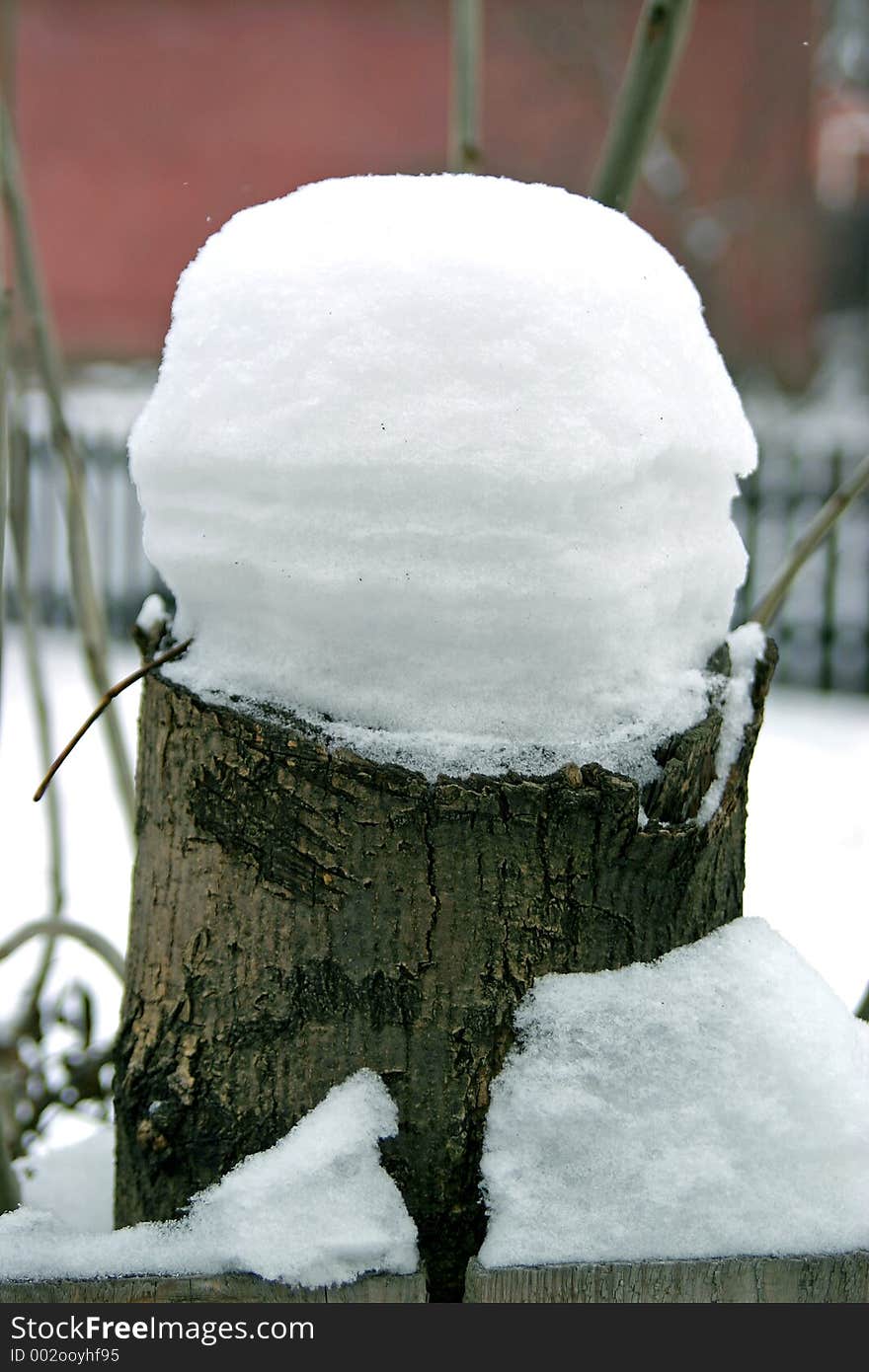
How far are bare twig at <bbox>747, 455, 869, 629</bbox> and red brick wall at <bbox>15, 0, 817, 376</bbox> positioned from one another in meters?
9.94

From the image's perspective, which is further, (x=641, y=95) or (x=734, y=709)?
(x=641, y=95)

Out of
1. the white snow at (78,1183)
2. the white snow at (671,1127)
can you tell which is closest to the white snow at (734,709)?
the white snow at (671,1127)

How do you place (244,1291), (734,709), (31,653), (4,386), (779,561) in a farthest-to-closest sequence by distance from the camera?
(779,561) < (31,653) < (4,386) < (734,709) < (244,1291)

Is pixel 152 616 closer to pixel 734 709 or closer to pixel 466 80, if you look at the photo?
pixel 734 709

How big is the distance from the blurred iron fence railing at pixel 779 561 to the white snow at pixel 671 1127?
4.93 meters

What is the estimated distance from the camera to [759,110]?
35.3ft

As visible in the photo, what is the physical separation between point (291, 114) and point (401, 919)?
11498 mm

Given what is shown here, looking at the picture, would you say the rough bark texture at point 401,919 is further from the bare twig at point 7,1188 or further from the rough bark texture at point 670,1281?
the bare twig at point 7,1188

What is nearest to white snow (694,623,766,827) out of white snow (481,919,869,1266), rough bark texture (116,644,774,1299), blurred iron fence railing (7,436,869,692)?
rough bark texture (116,644,774,1299)

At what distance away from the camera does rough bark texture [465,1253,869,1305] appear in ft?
2.33


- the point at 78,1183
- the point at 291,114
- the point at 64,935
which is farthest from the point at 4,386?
the point at 291,114

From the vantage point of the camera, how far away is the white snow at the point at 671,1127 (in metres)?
0.73

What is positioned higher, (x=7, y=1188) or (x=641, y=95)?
(x=641, y=95)

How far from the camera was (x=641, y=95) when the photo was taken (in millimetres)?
1115
